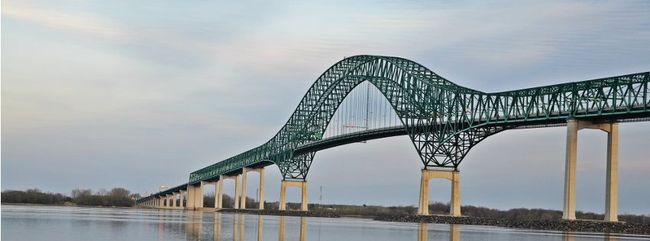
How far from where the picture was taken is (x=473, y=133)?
326 ft

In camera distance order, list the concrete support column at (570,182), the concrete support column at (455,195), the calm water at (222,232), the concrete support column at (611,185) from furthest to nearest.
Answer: the concrete support column at (455,195) → the concrete support column at (570,182) → the concrete support column at (611,185) → the calm water at (222,232)

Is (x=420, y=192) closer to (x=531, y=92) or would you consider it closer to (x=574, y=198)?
(x=531, y=92)

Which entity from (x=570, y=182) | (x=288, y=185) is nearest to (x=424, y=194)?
(x=570, y=182)

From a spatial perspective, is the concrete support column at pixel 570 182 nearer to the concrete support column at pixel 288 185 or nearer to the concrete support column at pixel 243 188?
the concrete support column at pixel 288 185

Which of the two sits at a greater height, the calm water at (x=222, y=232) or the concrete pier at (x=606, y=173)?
the concrete pier at (x=606, y=173)

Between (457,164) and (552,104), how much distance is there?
20705 mm

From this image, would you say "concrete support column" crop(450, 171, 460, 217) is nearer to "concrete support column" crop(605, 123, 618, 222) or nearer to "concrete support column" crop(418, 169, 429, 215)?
"concrete support column" crop(418, 169, 429, 215)

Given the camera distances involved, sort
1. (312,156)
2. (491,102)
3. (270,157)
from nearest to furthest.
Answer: (491,102), (312,156), (270,157)

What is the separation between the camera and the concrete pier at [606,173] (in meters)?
70.5

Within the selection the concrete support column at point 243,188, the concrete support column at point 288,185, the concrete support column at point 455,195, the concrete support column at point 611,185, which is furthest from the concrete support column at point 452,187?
the concrete support column at point 243,188

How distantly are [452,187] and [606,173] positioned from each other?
95.3ft

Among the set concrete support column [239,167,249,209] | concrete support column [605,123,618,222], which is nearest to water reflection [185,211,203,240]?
concrete support column [605,123,618,222]

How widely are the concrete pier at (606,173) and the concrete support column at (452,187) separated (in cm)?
2436

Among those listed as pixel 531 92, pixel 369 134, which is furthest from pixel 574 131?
pixel 369 134
